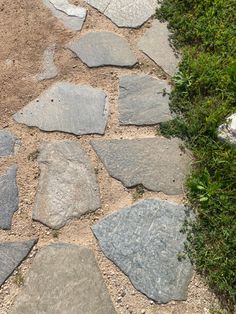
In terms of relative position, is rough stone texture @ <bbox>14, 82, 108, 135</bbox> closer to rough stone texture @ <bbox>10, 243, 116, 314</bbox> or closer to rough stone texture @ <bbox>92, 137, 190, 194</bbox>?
rough stone texture @ <bbox>92, 137, 190, 194</bbox>

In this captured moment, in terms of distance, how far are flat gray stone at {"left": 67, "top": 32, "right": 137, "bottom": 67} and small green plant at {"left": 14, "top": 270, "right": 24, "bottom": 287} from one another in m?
1.64

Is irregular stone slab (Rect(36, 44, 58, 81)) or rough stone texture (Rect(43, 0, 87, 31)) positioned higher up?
rough stone texture (Rect(43, 0, 87, 31))

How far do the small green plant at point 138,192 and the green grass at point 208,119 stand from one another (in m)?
0.28

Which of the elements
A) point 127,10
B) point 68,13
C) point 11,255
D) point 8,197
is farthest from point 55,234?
point 127,10

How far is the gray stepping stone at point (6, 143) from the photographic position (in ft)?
9.70

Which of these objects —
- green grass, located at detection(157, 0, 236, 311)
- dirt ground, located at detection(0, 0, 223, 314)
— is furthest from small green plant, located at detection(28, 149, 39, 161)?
green grass, located at detection(157, 0, 236, 311)

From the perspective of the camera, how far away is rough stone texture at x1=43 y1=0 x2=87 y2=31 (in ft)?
12.2

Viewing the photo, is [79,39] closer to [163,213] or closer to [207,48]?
[207,48]

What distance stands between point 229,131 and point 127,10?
149 cm

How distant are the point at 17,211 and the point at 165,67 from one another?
1551 mm

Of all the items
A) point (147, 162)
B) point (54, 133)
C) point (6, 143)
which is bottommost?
point (6, 143)

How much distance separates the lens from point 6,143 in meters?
3.00

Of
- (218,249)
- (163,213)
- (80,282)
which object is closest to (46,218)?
(80,282)

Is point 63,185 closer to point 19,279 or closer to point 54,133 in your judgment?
point 54,133
